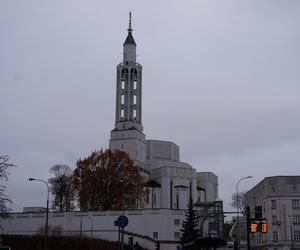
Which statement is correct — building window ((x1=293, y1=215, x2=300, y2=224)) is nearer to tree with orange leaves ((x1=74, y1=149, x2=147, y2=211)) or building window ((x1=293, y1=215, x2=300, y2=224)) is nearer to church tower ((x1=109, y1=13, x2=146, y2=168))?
tree with orange leaves ((x1=74, y1=149, x2=147, y2=211))

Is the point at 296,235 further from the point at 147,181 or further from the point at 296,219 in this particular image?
the point at 147,181

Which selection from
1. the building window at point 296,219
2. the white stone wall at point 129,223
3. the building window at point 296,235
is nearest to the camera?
the white stone wall at point 129,223

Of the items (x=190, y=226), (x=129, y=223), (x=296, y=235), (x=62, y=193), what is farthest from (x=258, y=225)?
(x=62, y=193)

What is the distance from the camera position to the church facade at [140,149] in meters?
104

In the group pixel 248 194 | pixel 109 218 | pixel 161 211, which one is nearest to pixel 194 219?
pixel 161 211

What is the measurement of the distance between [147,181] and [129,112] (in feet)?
48.1

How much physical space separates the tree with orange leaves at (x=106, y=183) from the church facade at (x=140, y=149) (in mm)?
19394

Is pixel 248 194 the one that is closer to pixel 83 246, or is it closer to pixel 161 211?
pixel 161 211

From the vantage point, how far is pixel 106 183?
80062mm

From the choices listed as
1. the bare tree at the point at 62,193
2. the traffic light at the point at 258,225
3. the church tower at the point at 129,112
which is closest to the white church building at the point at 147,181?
the church tower at the point at 129,112

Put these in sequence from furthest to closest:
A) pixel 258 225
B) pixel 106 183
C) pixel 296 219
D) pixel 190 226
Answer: pixel 296 219
pixel 106 183
pixel 190 226
pixel 258 225

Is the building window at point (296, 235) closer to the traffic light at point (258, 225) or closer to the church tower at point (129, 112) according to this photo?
the church tower at point (129, 112)

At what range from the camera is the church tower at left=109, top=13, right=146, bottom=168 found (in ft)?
346

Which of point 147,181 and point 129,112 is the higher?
point 129,112
